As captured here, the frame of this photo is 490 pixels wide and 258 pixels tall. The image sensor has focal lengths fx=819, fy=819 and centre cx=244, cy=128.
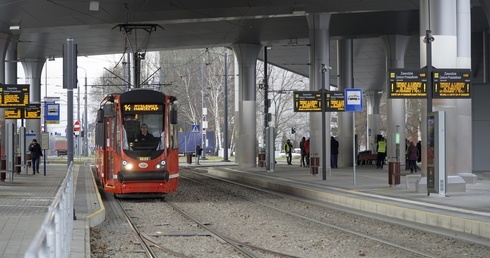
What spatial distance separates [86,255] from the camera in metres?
11.9

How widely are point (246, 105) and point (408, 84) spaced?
28.4 metres

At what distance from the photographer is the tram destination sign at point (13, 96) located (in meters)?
35.2

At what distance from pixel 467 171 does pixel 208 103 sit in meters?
67.3

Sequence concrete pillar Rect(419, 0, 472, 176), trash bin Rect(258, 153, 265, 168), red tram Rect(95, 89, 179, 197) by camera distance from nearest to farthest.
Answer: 1. red tram Rect(95, 89, 179, 197)
2. concrete pillar Rect(419, 0, 472, 176)
3. trash bin Rect(258, 153, 265, 168)

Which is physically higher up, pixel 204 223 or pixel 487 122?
pixel 487 122

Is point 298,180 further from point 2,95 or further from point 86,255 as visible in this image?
point 86,255

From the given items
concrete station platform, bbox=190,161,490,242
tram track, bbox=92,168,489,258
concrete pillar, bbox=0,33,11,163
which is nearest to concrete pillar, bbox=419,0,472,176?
concrete station platform, bbox=190,161,490,242

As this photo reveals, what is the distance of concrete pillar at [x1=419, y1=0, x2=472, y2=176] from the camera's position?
25.1 meters

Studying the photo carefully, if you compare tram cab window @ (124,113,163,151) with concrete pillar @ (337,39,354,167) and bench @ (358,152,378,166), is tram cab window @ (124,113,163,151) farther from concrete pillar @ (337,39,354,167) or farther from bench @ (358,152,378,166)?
bench @ (358,152,378,166)

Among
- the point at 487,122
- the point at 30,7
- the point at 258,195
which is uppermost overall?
the point at 30,7

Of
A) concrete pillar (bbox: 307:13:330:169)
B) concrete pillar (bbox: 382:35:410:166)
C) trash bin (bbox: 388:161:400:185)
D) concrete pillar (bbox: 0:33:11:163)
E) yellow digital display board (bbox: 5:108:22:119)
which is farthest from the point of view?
concrete pillar (bbox: 382:35:410:166)

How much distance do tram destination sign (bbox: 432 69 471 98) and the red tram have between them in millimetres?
7959

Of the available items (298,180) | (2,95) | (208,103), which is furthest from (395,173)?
(208,103)

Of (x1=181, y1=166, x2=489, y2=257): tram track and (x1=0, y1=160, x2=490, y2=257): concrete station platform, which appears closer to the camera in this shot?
(x1=181, y1=166, x2=489, y2=257): tram track
